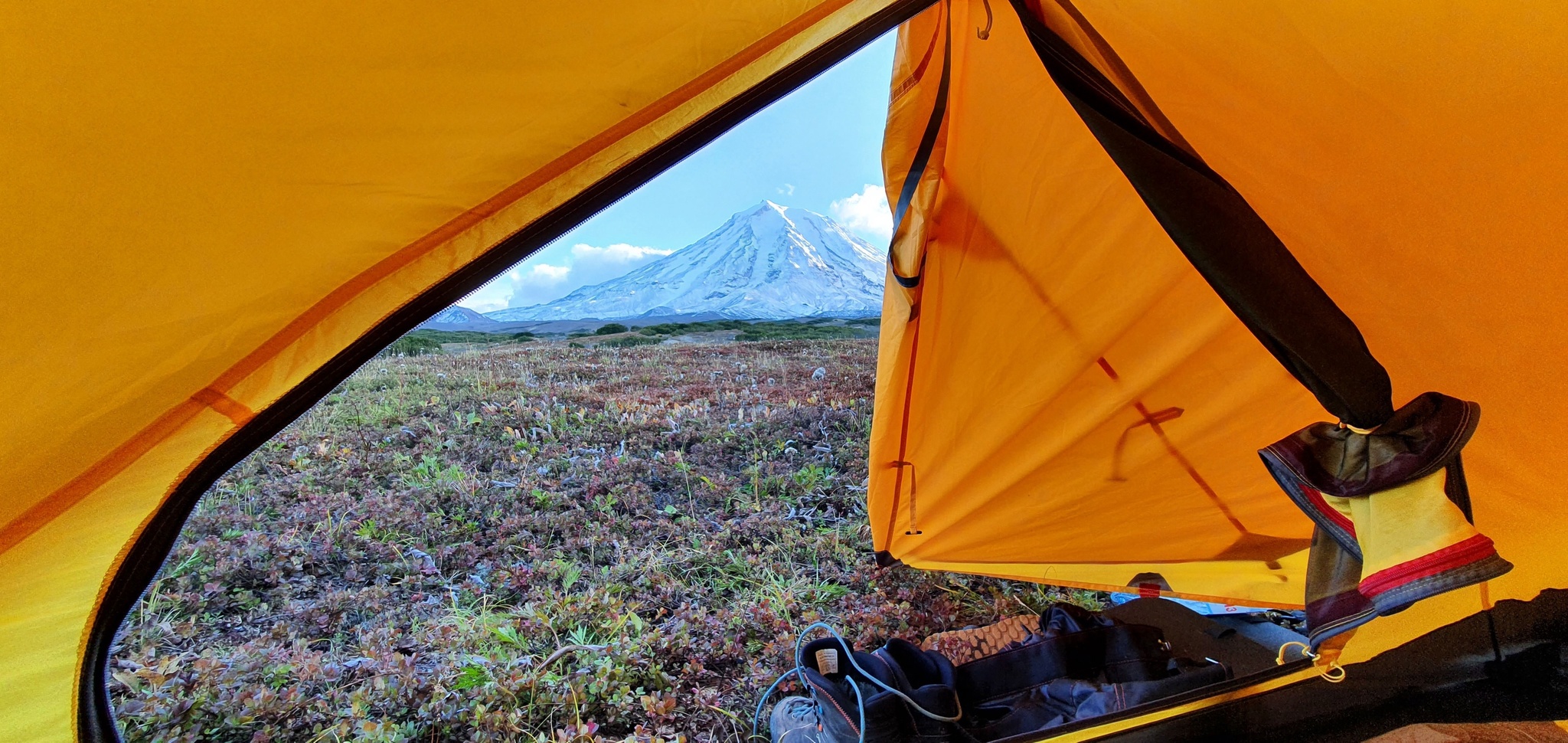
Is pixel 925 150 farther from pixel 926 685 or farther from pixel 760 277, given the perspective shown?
pixel 760 277

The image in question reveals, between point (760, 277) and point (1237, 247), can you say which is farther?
point (760, 277)

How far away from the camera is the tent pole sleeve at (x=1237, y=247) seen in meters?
0.92

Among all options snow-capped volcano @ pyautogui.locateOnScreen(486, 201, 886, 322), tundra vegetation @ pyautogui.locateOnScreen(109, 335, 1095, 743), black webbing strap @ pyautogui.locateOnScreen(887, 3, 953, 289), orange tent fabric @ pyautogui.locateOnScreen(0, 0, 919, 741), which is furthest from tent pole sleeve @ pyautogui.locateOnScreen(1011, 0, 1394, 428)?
snow-capped volcano @ pyautogui.locateOnScreen(486, 201, 886, 322)

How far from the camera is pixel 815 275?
23.3 ft

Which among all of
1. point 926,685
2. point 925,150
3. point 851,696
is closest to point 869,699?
point 851,696

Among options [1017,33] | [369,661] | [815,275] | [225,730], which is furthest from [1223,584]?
[815,275]

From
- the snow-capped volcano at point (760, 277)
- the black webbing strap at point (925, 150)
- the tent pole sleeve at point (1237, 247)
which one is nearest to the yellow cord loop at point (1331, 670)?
the tent pole sleeve at point (1237, 247)

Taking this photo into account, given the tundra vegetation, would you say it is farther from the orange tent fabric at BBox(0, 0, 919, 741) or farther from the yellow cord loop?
the orange tent fabric at BBox(0, 0, 919, 741)

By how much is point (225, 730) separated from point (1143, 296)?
7.88 ft

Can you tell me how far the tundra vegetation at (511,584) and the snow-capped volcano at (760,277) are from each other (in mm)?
1986

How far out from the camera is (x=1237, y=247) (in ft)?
Answer: 3.06

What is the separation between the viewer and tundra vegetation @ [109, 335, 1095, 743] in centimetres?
149

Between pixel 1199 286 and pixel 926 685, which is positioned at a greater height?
pixel 1199 286

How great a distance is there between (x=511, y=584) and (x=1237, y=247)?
2150 mm
